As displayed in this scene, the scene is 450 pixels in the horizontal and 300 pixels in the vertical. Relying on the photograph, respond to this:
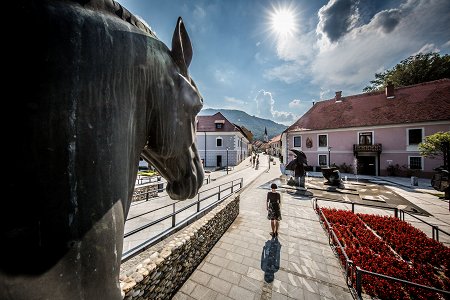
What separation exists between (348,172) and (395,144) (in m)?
6.25

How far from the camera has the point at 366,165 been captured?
81.8 ft

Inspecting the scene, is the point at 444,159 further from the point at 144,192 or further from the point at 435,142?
the point at 144,192

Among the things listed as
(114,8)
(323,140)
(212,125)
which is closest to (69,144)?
(114,8)

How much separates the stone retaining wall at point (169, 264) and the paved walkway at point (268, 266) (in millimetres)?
286

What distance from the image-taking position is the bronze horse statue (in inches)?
20.8

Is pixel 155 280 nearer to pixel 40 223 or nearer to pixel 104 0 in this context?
pixel 40 223

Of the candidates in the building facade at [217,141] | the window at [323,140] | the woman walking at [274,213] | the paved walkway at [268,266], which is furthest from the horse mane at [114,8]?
the building facade at [217,141]

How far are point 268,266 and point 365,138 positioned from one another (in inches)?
1054

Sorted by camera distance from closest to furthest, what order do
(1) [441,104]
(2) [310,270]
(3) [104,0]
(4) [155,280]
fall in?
1. (3) [104,0]
2. (4) [155,280]
3. (2) [310,270]
4. (1) [441,104]

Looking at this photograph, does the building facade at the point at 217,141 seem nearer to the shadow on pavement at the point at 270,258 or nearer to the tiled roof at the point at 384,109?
the tiled roof at the point at 384,109

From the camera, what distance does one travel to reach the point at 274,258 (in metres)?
5.69

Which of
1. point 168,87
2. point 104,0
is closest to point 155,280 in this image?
point 168,87

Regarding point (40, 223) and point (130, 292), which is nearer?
point (40, 223)

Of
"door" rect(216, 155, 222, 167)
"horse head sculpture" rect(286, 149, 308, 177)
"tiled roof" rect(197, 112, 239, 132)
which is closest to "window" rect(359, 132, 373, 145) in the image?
"horse head sculpture" rect(286, 149, 308, 177)
